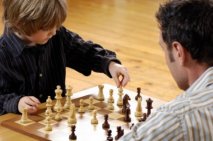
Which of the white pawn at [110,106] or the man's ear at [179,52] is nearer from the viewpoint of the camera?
the man's ear at [179,52]

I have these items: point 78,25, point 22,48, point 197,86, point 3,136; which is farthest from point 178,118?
point 78,25

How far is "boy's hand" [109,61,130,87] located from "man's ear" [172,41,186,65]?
0.92m

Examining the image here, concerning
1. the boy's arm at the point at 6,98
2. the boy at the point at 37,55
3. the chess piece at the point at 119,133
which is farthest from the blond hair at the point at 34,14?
the chess piece at the point at 119,133

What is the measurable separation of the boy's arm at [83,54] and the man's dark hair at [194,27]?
1.07 meters

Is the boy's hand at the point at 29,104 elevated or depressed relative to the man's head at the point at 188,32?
depressed

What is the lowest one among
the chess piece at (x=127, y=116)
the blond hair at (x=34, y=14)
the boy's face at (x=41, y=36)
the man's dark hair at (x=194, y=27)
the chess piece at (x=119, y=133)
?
the chess piece at (x=119, y=133)

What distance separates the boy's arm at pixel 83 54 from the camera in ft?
7.82

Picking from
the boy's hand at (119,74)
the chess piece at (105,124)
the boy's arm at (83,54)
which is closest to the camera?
the chess piece at (105,124)

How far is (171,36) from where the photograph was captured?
→ 1.32 m

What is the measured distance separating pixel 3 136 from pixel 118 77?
2.22 ft

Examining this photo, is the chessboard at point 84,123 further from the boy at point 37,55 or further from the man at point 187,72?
the man at point 187,72

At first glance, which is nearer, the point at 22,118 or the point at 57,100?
the point at 22,118

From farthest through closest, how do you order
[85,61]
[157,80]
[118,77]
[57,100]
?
[157,80], [85,61], [118,77], [57,100]

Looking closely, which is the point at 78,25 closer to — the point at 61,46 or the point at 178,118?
the point at 61,46
